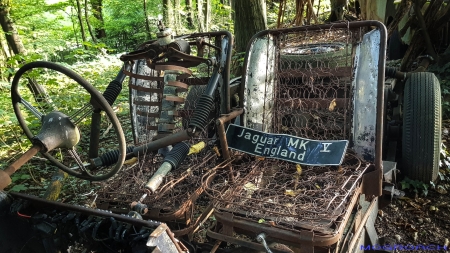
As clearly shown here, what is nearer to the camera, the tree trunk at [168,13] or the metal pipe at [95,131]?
the metal pipe at [95,131]

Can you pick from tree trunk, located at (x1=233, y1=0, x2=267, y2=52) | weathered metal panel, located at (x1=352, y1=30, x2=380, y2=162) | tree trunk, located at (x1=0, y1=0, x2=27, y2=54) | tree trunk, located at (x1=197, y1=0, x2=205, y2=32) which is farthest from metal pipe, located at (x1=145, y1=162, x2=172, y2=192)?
tree trunk, located at (x1=197, y1=0, x2=205, y2=32)

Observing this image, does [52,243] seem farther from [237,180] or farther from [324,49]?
[324,49]

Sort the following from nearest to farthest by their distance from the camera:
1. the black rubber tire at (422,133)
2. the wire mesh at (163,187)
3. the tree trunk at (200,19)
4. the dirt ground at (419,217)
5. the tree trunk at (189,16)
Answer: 1. the wire mesh at (163,187)
2. the dirt ground at (419,217)
3. the black rubber tire at (422,133)
4. the tree trunk at (200,19)
5. the tree trunk at (189,16)

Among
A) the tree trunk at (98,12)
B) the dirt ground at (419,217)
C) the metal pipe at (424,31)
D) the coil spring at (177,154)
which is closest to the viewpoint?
the coil spring at (177,154)

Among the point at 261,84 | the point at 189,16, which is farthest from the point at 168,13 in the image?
the point at 261,84

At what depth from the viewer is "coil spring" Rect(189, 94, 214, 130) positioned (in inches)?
90.5

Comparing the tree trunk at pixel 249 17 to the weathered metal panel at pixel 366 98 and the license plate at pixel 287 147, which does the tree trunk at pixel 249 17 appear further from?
the license plate at pixel 287 147

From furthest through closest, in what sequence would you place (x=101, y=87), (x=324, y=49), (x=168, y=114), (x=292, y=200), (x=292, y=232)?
1. (x=101, y=87)
2. (x=324, y=49)
3. (x=168, y=114)
4. (x=292, y=200)
5. (x=292, y=232)

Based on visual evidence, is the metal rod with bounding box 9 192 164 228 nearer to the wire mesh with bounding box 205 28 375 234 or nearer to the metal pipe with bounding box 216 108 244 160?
the wire mesh with bounding box 205 28 375 234

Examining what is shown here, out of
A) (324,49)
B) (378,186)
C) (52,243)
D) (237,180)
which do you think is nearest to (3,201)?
(52,243)

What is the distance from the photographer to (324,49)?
3188mm

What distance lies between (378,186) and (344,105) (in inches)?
26.2

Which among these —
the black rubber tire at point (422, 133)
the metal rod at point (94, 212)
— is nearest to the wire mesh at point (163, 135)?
the metal rod at point (94, 212)

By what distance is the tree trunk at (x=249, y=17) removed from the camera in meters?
5.20
